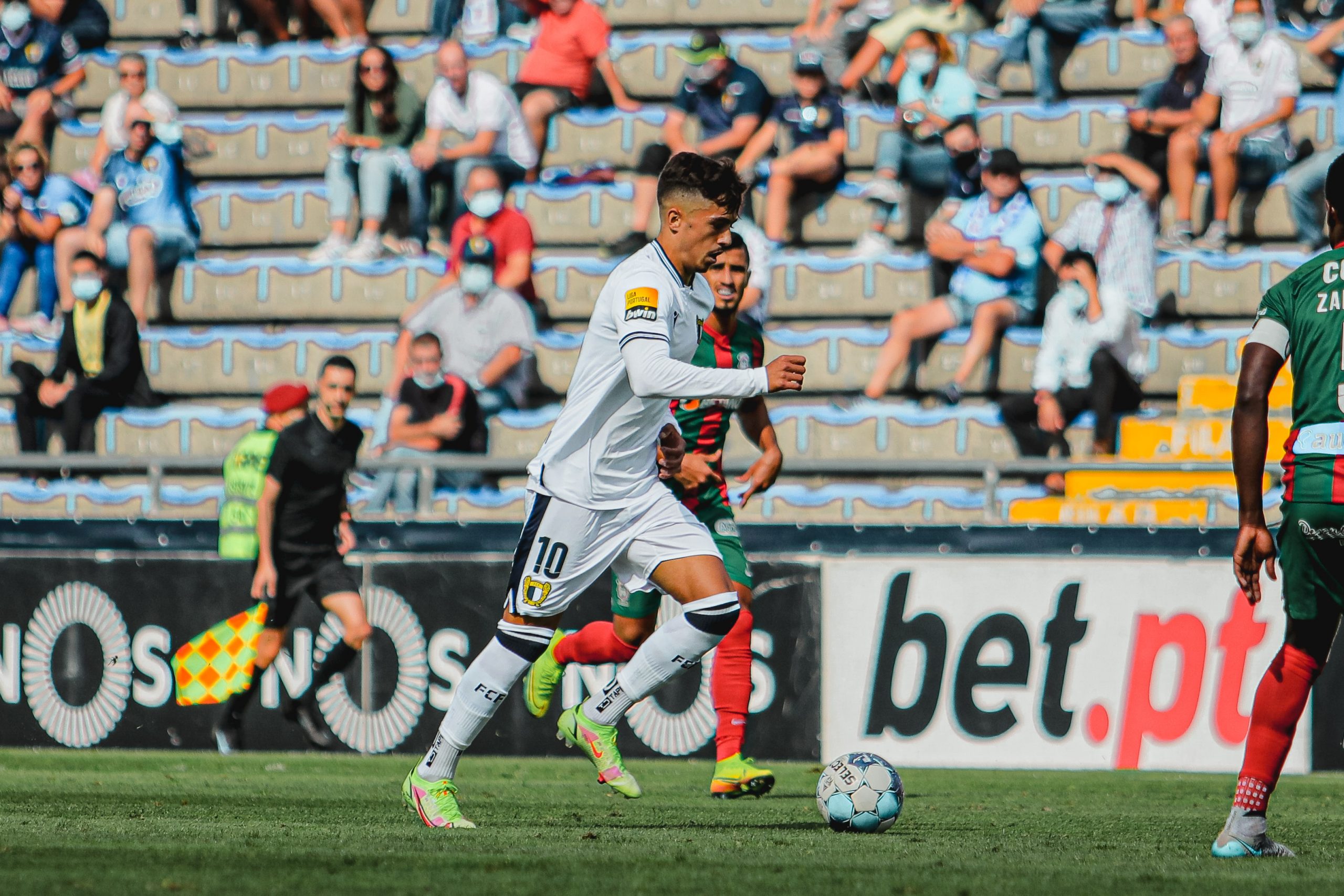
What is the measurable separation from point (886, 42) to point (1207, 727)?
23.7 feet

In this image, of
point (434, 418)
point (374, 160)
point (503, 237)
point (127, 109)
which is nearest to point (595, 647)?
point (434, 418)

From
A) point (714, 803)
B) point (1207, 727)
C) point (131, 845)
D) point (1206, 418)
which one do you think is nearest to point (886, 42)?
point (1206, 418)

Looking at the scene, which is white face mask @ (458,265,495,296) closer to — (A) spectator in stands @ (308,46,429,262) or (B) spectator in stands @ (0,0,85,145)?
(A) spectator in stands @ (308,46,429,262)

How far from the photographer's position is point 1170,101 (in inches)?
562

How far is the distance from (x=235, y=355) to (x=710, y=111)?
4.33 meters

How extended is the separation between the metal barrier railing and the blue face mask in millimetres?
2510

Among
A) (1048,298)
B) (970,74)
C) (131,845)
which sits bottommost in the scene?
(131,845)

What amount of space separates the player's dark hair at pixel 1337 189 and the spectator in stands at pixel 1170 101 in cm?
873

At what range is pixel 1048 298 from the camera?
46.3 ft

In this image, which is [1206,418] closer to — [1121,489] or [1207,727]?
[1121,489]

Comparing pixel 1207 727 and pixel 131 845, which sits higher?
pixel 131 845

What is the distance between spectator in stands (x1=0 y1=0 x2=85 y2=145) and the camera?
1738cm

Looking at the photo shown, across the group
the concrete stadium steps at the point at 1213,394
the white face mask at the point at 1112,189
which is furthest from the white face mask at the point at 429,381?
the concrete stadium steps at the point at 1213,394

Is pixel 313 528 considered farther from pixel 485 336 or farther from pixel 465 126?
pixel 465 126
